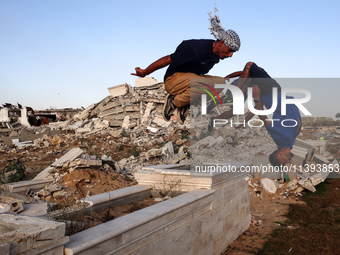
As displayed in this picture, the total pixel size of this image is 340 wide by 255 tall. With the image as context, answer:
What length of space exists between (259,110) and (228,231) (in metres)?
2.30

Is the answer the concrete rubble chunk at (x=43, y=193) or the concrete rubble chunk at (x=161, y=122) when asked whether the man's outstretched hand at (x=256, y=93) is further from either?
the concrete rubble chunk at (x=161, y=122)

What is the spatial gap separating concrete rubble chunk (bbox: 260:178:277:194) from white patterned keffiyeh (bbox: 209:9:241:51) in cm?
589

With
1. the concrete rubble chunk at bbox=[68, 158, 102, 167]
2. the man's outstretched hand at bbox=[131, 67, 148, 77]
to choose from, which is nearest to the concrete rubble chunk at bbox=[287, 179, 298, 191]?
the concrete rubble chunk at bbox=[68, 158, 102, 167]

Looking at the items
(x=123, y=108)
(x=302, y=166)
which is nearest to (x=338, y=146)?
(x=302, y=166)

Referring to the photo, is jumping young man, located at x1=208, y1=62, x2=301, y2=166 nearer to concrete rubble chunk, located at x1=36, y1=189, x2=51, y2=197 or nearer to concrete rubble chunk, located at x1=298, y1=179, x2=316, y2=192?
concrete rubble chunk, located at x1=36, y1=189, x2=51, y2=197

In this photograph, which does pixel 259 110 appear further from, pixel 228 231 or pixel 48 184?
pixel 48 184

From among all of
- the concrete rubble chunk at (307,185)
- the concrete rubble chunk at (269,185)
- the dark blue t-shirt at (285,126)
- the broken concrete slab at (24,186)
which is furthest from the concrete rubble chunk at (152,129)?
the dark blue t-shirt at (285,126)

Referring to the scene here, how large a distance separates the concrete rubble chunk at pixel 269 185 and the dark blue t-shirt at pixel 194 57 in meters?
5.68

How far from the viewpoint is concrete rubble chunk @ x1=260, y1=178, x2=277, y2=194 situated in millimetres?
9055

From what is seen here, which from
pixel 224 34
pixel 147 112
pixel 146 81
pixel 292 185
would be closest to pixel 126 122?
pixel 147 112

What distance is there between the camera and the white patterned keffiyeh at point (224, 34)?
173 inches

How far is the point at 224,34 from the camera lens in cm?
443

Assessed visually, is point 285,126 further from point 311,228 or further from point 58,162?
point 58,162

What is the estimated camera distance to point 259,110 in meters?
5.09
